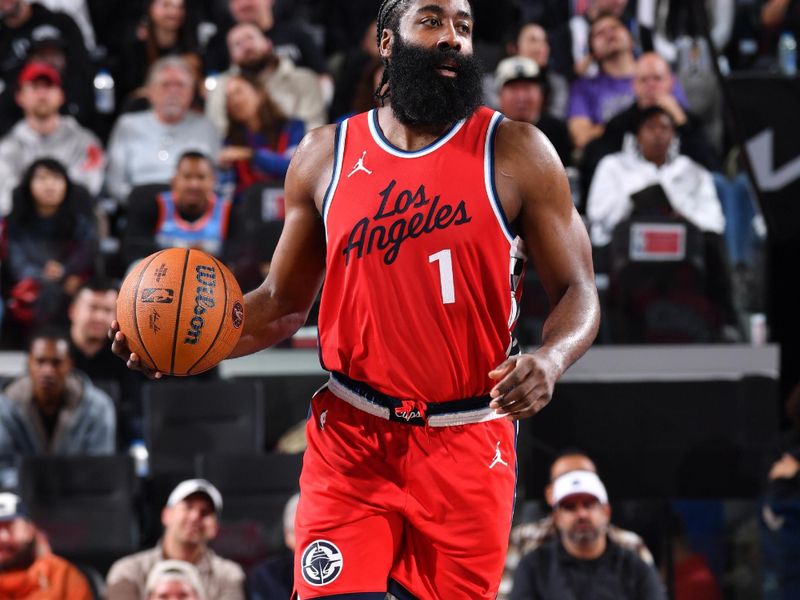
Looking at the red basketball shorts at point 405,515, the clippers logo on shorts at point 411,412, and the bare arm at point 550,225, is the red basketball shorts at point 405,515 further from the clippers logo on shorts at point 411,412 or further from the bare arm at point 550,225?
the bare arm at point 550,225

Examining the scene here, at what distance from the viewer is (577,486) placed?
A: 6566mm

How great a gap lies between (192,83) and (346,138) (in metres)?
6.25

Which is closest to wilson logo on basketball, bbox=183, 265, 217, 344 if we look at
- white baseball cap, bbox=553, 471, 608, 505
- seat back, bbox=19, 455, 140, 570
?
white baseball cap, bbox=553, 471, 608, 505

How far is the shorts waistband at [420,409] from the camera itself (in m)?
3.42

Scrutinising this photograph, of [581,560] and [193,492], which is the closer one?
[581,560]

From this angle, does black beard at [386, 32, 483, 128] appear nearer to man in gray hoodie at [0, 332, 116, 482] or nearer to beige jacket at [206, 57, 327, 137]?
man in gray hoodie at [0, 332, 116, 482]

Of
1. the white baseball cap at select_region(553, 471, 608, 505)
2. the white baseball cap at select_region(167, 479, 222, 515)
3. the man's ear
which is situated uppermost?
the man's ear

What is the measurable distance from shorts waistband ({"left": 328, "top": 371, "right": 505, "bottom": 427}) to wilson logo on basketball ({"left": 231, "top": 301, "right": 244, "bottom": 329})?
33 centimetres

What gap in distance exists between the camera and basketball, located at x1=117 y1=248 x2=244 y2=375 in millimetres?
3447

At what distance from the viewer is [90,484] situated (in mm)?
7090

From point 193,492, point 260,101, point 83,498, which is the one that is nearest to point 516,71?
point 260,101

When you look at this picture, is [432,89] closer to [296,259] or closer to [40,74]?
[296,259]

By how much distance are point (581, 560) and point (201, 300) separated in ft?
11.8

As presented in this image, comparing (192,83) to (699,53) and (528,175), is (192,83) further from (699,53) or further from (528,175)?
(528,175)
